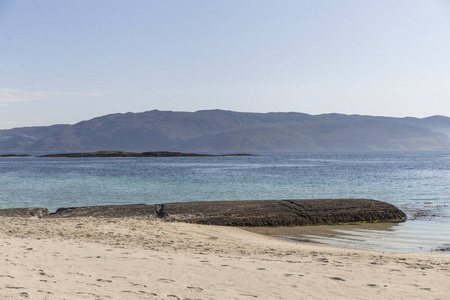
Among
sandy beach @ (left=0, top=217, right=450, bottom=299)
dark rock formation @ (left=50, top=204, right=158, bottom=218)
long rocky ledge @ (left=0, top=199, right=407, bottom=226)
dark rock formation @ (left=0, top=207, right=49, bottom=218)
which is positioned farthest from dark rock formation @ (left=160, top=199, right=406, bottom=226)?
dark rock formation @ (left=0, top=207, right=49, bottom=218)

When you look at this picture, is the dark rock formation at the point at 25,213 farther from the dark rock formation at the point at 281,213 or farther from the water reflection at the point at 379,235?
the water reflection at the point at 379,235

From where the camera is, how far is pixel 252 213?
12.5 meters

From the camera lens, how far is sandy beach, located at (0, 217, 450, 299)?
5.14 m

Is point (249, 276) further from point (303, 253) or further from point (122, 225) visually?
point (122, 225)

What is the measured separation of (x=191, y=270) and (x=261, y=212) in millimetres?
6652

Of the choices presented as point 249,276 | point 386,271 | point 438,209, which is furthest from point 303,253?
point 438,209

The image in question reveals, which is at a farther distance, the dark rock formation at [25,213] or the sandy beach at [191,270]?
the dark rock formation at [25,213]

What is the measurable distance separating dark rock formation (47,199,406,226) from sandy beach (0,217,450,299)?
2.86 metres

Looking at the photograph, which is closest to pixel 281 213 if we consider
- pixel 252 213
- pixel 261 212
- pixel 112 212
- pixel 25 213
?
pixel 261 212

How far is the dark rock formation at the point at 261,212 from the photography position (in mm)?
12297

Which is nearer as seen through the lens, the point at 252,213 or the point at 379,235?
the point at 379,235

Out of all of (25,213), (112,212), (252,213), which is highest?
(252,213)

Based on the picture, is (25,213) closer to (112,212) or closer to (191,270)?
(112,212)

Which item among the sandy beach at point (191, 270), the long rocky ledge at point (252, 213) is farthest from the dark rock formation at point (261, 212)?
the sandy beach at point (191, 270)
